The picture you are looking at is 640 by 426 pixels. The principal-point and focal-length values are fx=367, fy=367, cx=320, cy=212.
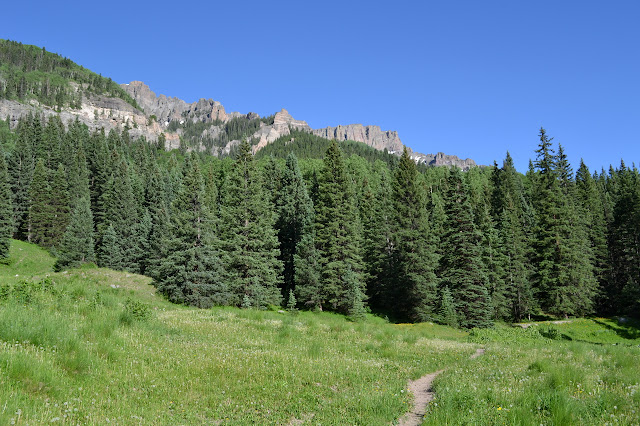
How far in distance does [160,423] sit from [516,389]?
7.42 meters

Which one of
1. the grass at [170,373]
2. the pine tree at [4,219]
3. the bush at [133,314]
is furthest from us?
the pine tree at [4,219]

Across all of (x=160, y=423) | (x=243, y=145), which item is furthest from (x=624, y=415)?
(x=243, y=145)

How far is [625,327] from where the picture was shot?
4256 cm

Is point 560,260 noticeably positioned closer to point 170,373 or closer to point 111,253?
point 170,373

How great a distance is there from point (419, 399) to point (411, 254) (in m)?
33.5

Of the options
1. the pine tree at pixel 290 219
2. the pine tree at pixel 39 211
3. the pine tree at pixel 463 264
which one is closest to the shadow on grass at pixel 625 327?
the pine tree at pixel 463 264

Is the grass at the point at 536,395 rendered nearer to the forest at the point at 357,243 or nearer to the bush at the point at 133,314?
the bush at the point at 133,314

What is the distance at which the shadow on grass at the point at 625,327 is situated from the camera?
128 feet

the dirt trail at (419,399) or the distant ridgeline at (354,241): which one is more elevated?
the distant ridgeline at (354,241)

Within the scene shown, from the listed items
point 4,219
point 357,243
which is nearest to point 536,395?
point 357,243

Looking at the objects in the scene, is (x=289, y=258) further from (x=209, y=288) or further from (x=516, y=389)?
(x=516, y=389)

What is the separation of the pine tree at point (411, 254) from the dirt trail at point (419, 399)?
2876 cm

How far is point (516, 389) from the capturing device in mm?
8273

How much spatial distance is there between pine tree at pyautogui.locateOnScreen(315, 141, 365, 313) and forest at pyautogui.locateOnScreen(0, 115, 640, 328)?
0.55ft
